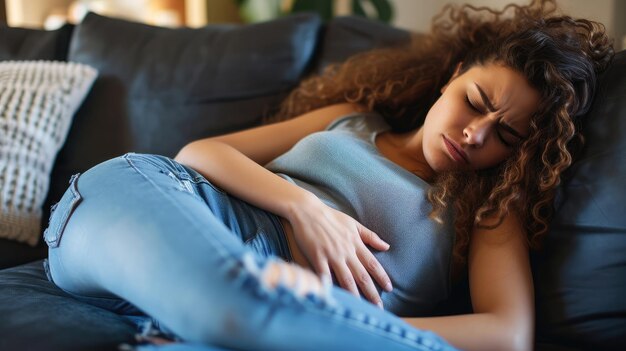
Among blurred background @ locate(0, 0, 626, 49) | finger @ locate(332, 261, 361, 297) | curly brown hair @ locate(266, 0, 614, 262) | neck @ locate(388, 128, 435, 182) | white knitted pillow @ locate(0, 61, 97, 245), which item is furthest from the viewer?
blurred background @ locate(0, 0, 626, 49)

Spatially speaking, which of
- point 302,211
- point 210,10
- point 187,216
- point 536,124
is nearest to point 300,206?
point 302,211

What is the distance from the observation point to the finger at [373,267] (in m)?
1.02

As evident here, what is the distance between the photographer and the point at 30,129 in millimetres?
1436

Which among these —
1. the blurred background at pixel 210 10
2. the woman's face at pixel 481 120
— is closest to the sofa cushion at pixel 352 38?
the woman's face at pixel 481 120

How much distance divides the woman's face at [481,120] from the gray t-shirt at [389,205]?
0.08m

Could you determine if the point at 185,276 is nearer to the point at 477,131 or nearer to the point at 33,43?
the point at 477,131

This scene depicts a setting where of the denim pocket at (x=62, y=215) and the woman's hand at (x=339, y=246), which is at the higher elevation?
the denim pocket at (x=62, y=215)

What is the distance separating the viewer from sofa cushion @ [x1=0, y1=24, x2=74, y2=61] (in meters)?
1.66

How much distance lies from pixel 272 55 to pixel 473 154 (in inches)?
26.9

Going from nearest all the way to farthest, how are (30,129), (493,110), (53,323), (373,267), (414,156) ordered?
(53,323), (373,267), (493,110), (414,156), (30,129)

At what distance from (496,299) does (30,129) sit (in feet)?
3.68

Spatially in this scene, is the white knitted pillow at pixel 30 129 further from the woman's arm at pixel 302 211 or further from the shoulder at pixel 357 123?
the shoulder at pixel 357 123

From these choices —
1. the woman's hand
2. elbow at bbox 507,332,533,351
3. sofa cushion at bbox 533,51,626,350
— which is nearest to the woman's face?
sofa cushion at bbox 533,51,626,350

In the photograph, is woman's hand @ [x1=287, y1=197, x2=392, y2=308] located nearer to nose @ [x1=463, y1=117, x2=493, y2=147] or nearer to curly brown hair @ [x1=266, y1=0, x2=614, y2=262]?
curly brown hair @ [x1=266, y1=0, x2=614, y2=262]
